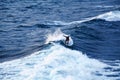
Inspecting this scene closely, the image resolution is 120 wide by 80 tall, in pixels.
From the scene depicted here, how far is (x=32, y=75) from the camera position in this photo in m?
18.1

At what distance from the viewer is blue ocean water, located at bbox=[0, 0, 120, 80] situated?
19156 mm

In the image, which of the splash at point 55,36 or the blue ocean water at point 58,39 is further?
the splash at point 55,36

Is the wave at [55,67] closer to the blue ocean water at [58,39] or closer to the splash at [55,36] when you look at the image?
the blue ocean water at [58,39]

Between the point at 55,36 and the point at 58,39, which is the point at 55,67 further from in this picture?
the point at 55,36

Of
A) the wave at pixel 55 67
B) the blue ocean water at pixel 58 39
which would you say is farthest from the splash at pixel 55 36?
the wave at pixel 55 67

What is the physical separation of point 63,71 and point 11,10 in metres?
26.7

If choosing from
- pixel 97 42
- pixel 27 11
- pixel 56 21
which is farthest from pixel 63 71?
pixel 27 11

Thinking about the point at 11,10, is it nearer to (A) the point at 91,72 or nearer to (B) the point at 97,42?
(B) the point at 97,42

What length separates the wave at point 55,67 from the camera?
18172 mm

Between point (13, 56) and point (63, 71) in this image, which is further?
point (13, 56)

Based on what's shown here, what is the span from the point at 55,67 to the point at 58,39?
7070 mm

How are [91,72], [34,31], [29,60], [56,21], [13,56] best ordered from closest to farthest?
[91,72]
[29,60]
[13,56]
[34,31]
[56,21]

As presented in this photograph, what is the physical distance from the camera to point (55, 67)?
18938 millimetres

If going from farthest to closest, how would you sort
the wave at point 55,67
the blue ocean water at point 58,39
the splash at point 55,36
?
the splash at point 55,36, the blue ocean water at point 58,39, the wave at point 55,67
